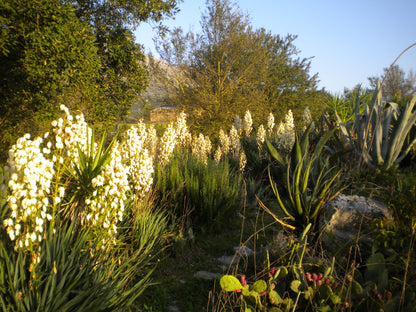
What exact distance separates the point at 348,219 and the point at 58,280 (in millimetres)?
2912

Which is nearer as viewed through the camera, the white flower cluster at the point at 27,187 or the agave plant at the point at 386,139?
the white flower cluster at the point at 27,187

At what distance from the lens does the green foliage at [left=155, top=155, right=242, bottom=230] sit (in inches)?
199

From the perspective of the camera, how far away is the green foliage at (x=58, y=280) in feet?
7.09

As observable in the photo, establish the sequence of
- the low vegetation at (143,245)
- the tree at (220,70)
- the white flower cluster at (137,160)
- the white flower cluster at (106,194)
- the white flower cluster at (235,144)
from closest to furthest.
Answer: the low vegetation at (143,245) < the white flower cluster at (106,194) < the white flower cluster at (137,160) < the white flower cluster at (235,144) < the tree at (220,70)

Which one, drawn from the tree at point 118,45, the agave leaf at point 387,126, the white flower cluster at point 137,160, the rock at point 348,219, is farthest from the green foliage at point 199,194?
the tree at point 118,45

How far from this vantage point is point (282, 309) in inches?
100.0

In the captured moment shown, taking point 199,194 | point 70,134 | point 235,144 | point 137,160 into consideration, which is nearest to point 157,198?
point 199,194

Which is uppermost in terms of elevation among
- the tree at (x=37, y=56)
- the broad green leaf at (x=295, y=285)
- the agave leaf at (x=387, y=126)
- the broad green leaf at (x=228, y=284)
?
the tree at (x=37, y=56)

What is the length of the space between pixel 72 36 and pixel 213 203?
5116 millimetres

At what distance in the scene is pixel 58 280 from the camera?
2.40 metres

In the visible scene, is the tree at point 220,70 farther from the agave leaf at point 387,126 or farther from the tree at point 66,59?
the agave leaf at point 387,126

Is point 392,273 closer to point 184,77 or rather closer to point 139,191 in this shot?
point 139,191

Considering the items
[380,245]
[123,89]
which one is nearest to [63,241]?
[380,245]

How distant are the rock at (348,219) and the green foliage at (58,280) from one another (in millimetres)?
2175
